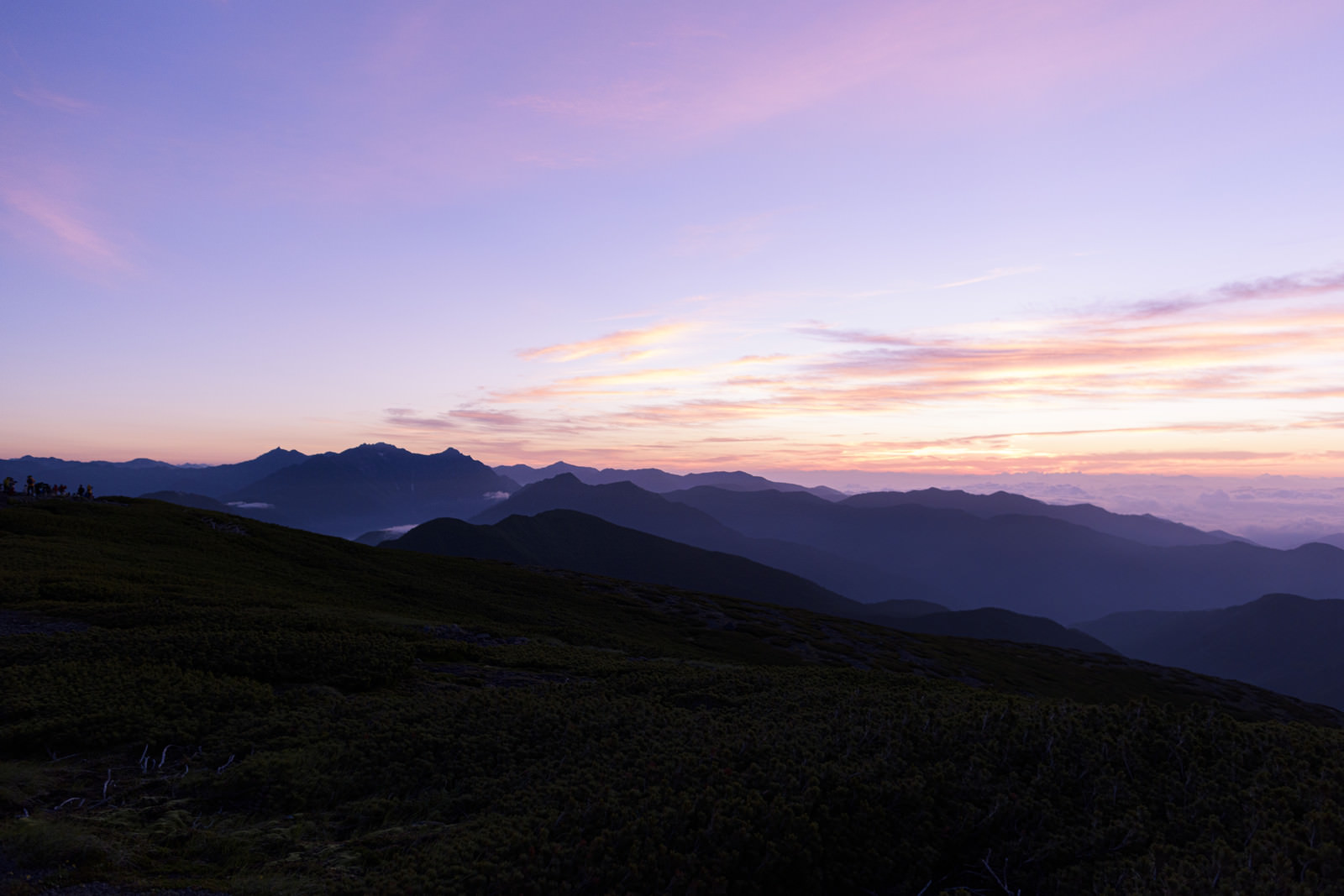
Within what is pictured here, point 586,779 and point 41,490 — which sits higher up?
point 41,490

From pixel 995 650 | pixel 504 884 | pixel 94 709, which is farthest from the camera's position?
pixel 995 650

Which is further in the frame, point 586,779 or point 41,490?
point 41,490

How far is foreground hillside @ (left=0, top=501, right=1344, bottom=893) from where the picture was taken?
12414mm

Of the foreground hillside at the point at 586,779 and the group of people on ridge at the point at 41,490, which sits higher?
the group of people on ridge at the point at 41,490

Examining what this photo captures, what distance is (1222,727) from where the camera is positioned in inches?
675

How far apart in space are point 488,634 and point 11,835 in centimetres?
3640

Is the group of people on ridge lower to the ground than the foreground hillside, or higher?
higher

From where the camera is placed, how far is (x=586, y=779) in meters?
17.3

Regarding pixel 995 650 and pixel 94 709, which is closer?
pixel 94 709

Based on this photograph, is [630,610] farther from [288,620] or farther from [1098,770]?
[1098,770]

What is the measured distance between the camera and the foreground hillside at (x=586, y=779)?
40.7ft

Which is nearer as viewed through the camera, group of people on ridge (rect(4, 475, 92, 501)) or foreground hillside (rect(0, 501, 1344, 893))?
foreground hillside (rect(0, 501, 1344, 893))

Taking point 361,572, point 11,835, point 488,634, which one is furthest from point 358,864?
point 361,572

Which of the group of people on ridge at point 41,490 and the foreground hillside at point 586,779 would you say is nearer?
the foreground hillside at point 586,779
